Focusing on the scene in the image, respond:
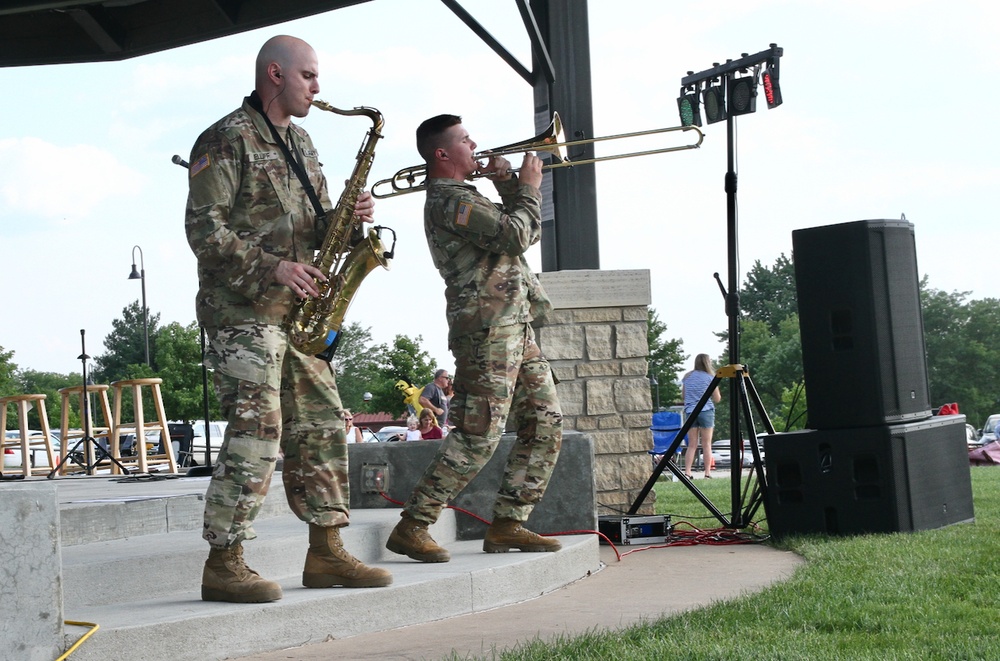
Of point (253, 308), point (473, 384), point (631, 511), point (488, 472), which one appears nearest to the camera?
point (253, 308)

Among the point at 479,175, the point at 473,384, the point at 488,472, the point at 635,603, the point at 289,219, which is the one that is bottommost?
the point at 635,603

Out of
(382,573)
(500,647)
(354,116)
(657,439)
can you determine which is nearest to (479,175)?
(354,116)

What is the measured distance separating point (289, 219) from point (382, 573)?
1.28 metres

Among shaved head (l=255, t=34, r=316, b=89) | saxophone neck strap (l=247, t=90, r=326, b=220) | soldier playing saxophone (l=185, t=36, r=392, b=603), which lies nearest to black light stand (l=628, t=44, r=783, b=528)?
soldier playing saxophone (l=185, t=36, r=392, b=603)

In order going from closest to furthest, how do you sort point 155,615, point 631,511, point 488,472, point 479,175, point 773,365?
point 155,615
point 479,175
point 488,472
point 631,511
point 773,365

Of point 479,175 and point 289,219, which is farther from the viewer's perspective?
point 479,175

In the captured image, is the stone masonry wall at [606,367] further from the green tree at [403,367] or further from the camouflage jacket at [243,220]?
the green tree at [403,367]

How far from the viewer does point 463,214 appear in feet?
16.5

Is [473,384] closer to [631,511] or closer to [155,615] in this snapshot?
[155,615]

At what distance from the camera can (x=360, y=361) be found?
76.0 meters

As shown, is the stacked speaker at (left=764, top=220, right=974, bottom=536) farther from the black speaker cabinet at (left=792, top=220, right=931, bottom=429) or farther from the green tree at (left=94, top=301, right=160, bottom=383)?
the green tree at (left=94, top=301, right=160, bottom=383)

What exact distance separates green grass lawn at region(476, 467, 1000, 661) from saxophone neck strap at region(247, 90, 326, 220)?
5.58 ft

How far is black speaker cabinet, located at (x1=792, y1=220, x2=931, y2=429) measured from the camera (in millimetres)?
6594

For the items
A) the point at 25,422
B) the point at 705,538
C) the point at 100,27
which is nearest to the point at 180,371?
the point at 25,422
